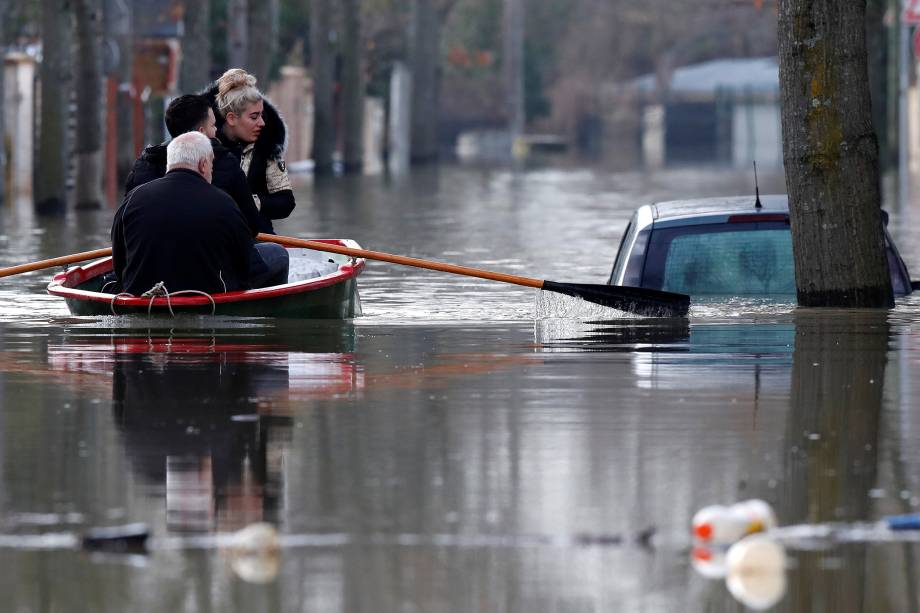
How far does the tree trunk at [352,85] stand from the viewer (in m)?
56.2

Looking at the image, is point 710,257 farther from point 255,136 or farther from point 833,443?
point 833,443

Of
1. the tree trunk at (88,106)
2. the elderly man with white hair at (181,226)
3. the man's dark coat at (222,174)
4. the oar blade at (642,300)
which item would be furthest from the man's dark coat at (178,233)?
the tree trunk at (88,106)

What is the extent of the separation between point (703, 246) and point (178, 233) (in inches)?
109

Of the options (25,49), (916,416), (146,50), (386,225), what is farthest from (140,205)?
(25,49)

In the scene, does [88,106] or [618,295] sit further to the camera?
[88,106]

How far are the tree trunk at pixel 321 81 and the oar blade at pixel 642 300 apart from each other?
3998cm

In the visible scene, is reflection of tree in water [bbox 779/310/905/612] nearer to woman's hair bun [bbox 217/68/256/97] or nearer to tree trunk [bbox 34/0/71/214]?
woman's hair bun [bbox 217/68/256/97]

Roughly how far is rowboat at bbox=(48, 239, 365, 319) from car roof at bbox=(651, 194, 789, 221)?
1.86 meters

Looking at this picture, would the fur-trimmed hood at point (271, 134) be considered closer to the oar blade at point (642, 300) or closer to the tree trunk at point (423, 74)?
the oar blade at point (642, 300)

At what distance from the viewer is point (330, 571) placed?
618cm

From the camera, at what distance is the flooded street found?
607cm

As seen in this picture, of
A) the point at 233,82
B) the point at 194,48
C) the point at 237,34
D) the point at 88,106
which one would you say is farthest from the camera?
the point at 237,34

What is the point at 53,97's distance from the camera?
29.8 meters

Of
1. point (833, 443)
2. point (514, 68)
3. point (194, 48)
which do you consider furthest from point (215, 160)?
point (514, 68)
